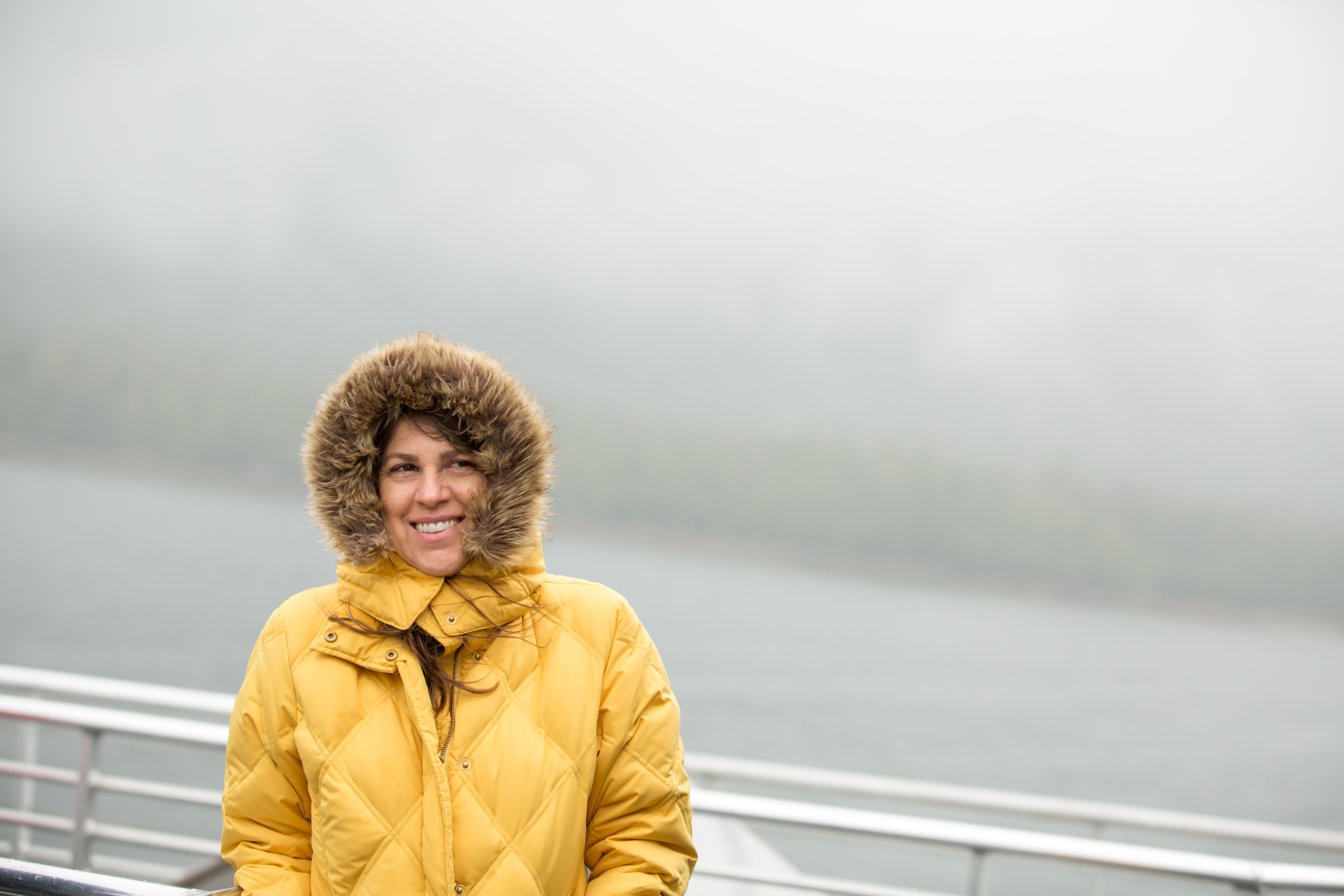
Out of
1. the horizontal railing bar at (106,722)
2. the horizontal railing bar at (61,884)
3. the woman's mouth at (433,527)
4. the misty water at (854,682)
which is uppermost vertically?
the woman's mouth at (433,527)

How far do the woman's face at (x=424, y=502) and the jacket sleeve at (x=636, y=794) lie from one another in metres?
0.27

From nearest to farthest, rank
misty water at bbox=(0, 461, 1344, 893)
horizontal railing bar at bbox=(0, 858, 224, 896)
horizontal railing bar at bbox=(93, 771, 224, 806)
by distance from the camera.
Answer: horizontal railing bar at bbox=(0, 858, 224, 896) → horizontal railing bar at bbox=(93, 771, 224, 806) → misty water at bbox=(0, 461, 1344, 893)

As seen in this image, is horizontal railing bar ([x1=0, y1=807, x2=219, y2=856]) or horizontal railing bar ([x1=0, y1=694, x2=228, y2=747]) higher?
horizontal railing bar ([x1=0, y1=694, x2=228, y2=747])

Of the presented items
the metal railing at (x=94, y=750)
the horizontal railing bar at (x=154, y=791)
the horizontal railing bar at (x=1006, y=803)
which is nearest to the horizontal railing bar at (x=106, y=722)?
the metal railing at (x=94, y=750)

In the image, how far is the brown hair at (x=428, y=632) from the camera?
1.22m

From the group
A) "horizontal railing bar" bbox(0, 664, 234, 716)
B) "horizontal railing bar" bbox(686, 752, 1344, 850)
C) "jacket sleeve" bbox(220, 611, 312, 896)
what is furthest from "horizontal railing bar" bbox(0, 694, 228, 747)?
"horizontal railing bar" bbox(686, 752, 1344, 850)

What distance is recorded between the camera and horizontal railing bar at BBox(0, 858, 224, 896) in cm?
86

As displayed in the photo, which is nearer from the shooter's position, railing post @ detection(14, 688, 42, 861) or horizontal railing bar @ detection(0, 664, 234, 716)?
horizontal railing bar @ detection(0, 664, 234, 716)

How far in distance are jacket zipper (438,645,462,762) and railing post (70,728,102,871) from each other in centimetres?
119

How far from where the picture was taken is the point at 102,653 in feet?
141

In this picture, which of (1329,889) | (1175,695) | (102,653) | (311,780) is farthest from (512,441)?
(1175,695)

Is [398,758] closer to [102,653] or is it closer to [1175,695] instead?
[102,653]

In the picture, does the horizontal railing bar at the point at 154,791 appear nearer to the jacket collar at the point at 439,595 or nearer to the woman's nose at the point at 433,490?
the jacket collar at the point at 439,595

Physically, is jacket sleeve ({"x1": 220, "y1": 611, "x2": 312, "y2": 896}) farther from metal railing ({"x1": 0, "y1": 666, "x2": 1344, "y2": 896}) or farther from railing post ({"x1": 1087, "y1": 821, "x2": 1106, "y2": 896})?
railing post ({"x1": 1087, "y1": 821, "x2": 1106, "y2": 896})
